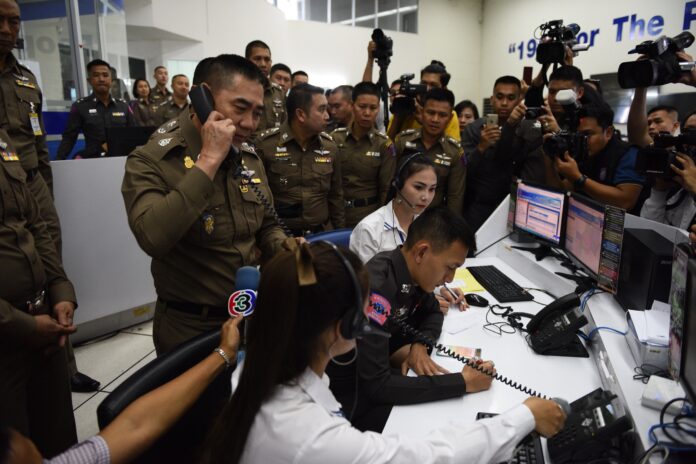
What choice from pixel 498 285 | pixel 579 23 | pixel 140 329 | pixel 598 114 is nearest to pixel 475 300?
pixel 498 285

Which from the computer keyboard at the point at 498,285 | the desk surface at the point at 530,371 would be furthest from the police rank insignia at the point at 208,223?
the computer keyboard at the point at 498,285

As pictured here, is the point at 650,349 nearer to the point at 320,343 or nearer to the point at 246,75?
the point at 320,343

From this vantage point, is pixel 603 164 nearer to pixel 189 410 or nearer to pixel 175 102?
pixel 189 410

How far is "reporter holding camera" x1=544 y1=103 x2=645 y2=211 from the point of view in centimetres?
205

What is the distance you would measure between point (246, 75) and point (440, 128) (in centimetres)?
178

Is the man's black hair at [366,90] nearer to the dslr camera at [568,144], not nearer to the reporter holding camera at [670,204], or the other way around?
the dslr camera at [568,144]

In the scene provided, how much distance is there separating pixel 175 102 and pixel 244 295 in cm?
587

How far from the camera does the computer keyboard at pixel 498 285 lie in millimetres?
1891

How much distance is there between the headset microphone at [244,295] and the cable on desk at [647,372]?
103cm

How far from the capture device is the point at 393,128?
11.8ft

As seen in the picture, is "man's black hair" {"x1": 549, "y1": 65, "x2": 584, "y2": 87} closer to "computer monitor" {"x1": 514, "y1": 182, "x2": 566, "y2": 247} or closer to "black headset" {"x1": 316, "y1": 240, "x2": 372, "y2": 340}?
"computer monitor" {"x1": 514, "y1": 182, "x2": 566, "y2": 247}

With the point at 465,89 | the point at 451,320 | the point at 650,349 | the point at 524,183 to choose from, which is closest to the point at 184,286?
the point at 451,320

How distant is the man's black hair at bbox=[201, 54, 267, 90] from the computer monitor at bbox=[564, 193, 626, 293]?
133 cm

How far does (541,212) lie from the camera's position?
7.06 feet
